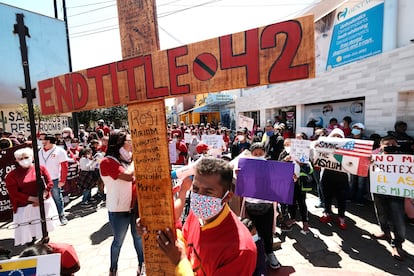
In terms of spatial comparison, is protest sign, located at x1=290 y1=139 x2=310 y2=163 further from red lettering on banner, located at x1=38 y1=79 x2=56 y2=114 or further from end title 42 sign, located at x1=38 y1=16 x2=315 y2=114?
red lettering on banner, located at x1=38 y1=79 x2=56 y2=114

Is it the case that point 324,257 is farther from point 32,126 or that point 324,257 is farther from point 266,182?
point 32,126

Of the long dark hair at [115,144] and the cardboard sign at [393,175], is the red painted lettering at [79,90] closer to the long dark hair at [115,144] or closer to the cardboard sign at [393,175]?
the long dark hair at [115,144]

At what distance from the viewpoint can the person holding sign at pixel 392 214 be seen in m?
3.24

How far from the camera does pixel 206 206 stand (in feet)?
4.89

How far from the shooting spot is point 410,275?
9.46ft

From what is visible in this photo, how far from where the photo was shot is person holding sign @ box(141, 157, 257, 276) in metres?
1.23

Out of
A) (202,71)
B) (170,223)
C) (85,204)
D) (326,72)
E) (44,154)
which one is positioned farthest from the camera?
(326,72)

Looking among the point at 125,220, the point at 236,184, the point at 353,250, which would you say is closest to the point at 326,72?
the point at 353,250

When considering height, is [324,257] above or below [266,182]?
below

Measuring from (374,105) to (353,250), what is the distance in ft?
16.6

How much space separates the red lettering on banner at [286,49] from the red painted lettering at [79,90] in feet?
3.76

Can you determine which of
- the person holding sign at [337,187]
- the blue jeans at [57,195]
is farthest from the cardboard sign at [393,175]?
the blue jeans at [57,195]

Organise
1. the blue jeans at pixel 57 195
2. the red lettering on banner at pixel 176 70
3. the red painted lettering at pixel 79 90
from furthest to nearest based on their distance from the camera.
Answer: the blue jeans at pixel 57 195 < the red painted lettering at pixel 79 90 < the red lettering on banner at pixel 176 70

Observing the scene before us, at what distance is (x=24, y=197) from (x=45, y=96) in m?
2.64
